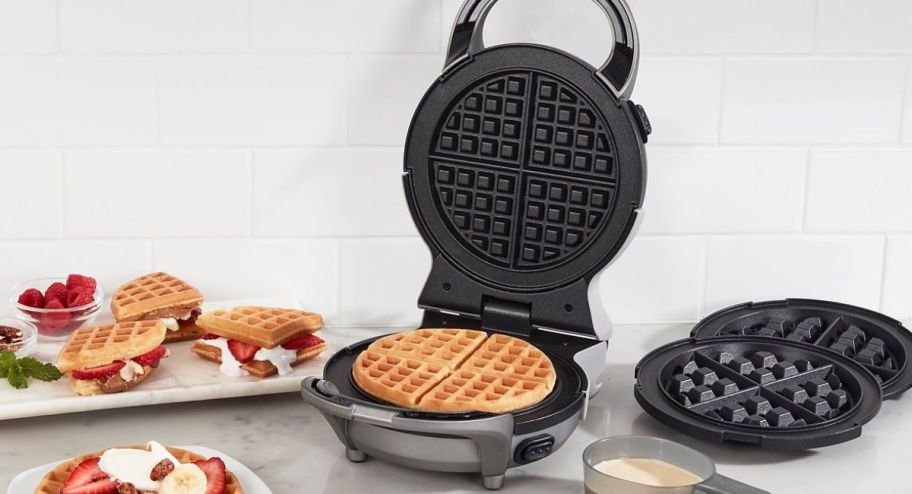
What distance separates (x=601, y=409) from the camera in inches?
62.5

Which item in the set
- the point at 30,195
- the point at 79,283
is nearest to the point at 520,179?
the point at 79,283

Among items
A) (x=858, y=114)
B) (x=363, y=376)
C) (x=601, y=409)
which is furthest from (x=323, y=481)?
(x=858, y=114)

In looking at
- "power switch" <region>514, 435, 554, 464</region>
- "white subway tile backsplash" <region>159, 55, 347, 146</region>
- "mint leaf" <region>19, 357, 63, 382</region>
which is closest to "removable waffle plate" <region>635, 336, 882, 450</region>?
"power switch" <region>514, 435, 554, 464</region>

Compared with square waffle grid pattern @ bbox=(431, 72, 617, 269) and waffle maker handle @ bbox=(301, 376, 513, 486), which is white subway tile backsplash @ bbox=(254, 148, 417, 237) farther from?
waffle maker handle @ bbox=(301, 376, 513, 486)

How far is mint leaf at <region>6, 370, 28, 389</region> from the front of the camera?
1.50 m

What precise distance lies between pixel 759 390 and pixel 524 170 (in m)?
0.49

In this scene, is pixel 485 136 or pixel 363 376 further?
pixel 485 136

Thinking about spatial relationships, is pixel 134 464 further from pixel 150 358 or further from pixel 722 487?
pixel 722 487

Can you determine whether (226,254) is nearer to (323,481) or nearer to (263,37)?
(263,37)

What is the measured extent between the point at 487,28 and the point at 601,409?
0.70 m

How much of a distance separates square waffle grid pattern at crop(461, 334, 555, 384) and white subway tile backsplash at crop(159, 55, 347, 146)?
0.55 m

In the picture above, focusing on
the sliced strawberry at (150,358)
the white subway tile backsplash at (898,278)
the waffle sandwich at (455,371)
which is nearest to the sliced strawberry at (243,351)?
the sliced strawberry at (150,358)

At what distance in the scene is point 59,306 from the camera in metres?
1.70

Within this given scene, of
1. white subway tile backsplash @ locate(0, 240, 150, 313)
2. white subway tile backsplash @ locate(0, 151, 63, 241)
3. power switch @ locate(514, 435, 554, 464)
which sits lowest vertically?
power switch @ locate(514, 435, 554, 464)
